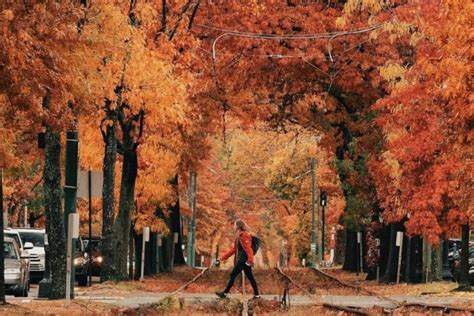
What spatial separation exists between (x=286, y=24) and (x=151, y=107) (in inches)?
461

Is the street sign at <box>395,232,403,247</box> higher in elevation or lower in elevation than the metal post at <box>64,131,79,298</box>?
lower

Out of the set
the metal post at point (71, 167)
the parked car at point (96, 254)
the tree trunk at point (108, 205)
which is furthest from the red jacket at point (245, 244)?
the parked car at point (96, 254)

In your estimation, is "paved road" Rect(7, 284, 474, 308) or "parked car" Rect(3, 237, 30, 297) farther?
"parked car" Rect(3, 237, 30, 297)

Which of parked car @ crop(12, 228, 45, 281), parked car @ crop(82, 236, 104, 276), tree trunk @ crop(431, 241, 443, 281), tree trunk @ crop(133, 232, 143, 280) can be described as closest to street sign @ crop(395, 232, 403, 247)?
tree trunk @ crop(431, 241, 443, 281)

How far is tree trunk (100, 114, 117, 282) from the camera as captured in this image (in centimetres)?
4132

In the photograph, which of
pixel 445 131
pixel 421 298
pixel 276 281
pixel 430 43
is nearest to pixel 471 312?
pixel 445 131

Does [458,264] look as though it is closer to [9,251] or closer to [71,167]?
[9,251]

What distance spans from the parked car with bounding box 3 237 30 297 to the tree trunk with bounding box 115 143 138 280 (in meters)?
5.74

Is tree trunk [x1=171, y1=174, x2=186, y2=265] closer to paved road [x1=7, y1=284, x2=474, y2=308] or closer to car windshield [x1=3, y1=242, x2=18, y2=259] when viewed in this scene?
car windshield [x1=3, y1=242, x2=18, y2=259]

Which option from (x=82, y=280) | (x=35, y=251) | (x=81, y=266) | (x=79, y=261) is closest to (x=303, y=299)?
(x=81, y=266)

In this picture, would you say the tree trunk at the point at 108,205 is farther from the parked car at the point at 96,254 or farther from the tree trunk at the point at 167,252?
the tree trunk at the point at 167,252

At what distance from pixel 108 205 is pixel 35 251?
7.65 metres

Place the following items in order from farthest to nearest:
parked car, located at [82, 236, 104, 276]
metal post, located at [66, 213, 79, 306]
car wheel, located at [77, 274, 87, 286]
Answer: parked car, located at [82, 236, 104, 276]
car wheel, located at [77, 274, 87, 286]
metal post, located at [66, 213, 79, 306]

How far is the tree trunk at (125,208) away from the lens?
142 ft
